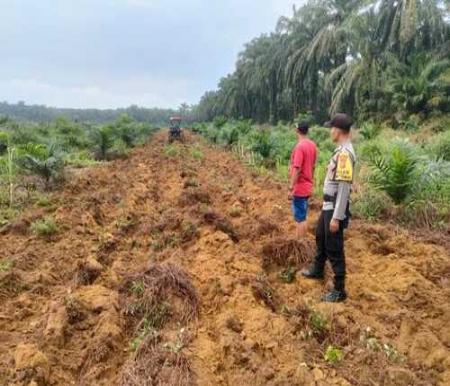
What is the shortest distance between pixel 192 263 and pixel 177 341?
1.87 m

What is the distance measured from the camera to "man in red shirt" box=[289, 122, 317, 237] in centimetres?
539

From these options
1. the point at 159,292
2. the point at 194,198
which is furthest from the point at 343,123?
the point at 194,198

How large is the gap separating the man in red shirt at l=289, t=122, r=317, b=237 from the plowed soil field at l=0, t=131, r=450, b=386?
575mm

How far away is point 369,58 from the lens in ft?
80.0

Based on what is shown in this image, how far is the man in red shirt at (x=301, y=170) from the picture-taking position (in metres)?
5.39

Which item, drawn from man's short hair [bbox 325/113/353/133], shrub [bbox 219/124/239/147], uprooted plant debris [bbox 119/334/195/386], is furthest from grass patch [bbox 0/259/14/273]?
shrub [bbox 219/124/239/147]

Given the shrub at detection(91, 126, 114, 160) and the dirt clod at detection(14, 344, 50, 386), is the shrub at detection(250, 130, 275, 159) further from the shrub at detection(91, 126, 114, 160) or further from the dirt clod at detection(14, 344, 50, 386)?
the dirt clod at detection(14, 344, 50, 386)

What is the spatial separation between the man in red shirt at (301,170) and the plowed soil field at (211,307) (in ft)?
1.89

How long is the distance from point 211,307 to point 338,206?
1507 millimetres

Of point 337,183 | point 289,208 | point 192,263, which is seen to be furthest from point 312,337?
point 289,208

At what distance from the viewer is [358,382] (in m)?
3.00

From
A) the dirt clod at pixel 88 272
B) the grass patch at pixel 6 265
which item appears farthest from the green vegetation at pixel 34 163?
the dirt clod at pixel 88 272

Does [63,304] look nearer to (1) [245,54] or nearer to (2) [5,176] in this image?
(2) [5,176]

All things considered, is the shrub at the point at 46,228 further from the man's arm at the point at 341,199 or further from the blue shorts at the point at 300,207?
the man's arm at the point at 341,199
